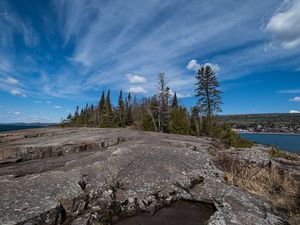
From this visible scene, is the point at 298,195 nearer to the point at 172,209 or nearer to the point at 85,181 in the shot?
the point at 172,209

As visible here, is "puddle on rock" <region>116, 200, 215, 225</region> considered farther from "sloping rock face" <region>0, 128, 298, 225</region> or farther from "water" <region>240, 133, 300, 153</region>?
"water" <region>240, 133, 300, 153</region>

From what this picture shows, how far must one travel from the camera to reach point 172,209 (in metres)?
5.30

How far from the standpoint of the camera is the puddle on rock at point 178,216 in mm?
4707

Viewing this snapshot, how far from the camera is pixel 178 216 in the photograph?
4.96 m

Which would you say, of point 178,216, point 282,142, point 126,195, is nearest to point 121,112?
point 282,142

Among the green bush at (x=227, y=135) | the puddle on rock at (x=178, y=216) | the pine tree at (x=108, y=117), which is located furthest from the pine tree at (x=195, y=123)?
the pine tree at (x=108, y=117)

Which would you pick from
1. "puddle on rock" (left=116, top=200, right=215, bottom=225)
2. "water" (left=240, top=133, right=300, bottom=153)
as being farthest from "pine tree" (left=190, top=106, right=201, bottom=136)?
"puddle on rock" (left=116, top=200, right=215, bottom=225)

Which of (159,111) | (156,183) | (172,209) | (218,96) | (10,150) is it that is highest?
(218,96)

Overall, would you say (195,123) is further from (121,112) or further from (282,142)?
(282,142)

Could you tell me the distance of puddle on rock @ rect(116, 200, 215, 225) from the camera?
4707mm

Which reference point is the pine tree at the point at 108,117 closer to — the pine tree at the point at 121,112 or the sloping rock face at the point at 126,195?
the pine tree at the point at 121,112

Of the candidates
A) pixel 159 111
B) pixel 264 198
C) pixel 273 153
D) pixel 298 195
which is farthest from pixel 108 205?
pixel 159 111

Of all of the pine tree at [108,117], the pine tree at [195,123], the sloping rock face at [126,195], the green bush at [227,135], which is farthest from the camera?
the pine tree at [108,117]

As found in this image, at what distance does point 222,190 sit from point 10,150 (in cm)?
1071
